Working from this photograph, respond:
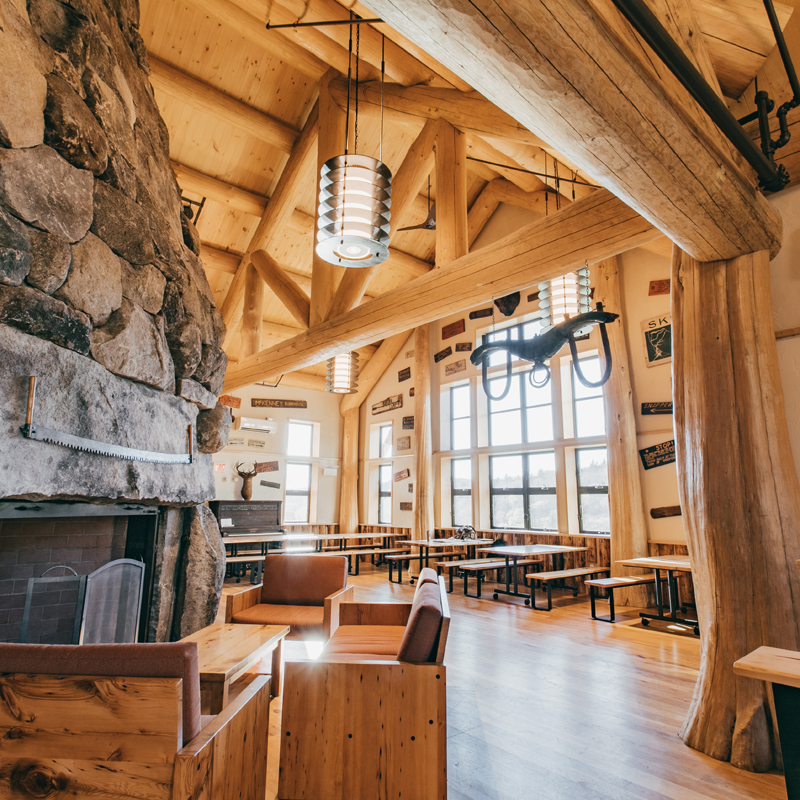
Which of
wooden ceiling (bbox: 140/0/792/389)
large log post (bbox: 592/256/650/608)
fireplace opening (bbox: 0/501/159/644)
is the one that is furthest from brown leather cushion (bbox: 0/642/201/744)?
large log post (bbox: 592/256/650/608)

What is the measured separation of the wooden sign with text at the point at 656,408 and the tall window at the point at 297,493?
24.3 ft

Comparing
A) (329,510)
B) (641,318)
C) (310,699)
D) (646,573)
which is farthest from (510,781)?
(329,510)

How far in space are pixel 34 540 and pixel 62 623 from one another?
0.52 m

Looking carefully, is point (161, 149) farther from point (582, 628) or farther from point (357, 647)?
point (582, 628)

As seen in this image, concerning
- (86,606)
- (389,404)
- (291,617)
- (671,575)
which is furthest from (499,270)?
(389,404)

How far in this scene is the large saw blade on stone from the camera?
2.17 meters

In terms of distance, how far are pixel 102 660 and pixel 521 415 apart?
8070 mm

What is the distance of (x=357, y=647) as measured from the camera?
290 centimetres

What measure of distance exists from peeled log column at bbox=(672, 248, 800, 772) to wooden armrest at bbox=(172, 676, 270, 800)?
6.87ft

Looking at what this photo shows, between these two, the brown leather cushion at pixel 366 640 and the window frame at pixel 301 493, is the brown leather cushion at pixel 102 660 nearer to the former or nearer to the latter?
the brown leather cushion at pixel 366 640

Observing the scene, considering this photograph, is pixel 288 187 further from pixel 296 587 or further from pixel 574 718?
pixel 574 718

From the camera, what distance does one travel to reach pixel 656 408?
6.39 meters

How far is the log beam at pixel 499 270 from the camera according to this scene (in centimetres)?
334

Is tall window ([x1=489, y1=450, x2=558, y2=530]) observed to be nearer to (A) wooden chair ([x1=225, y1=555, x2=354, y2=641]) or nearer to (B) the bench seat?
(B) the bench seat
